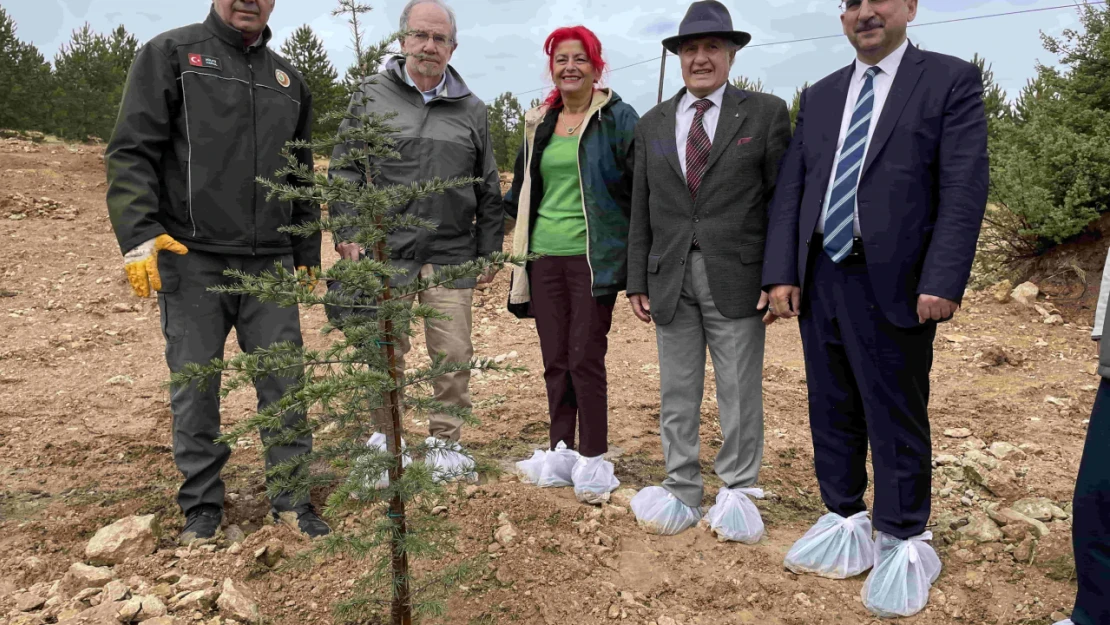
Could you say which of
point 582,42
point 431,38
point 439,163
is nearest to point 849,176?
point 582,42

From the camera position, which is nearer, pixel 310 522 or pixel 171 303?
pixel 171 303

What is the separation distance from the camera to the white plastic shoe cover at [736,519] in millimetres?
3350

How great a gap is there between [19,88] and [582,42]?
2054 centimetres

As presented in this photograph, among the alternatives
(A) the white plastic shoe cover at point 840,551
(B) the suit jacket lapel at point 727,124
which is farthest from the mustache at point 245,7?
(A) the white plastic shoe cover at point 840,551

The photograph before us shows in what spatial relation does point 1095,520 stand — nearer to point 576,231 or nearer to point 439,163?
point 576,231

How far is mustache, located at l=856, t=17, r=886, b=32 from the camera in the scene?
2740 millimetres

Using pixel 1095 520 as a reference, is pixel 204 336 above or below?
above

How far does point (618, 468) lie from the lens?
174 inches

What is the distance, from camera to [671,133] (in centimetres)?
333

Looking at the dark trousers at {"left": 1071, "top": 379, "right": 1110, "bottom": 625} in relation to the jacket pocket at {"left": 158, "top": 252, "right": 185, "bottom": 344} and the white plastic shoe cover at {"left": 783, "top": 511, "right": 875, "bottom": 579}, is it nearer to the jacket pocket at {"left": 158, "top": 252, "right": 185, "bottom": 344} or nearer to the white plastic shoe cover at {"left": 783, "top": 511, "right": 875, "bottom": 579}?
the white plastic shoe cover at {"left": 783, "top": 511, "right": 875, "bottom": 579}

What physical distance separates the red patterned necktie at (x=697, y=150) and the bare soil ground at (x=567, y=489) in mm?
1553

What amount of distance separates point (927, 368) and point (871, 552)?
812 millimetres

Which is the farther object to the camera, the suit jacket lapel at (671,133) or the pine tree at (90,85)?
the pine tree at (90,85)

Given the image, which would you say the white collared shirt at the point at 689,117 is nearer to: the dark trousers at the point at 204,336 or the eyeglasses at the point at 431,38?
the eyeglasses at the point at 431,38
